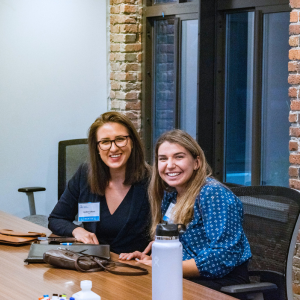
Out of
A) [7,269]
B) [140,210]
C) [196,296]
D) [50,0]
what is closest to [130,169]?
[140,210]

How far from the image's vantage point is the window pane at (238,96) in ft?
12.0

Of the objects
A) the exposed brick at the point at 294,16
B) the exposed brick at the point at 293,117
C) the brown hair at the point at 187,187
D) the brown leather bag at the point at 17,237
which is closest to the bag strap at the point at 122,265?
the brown hair at the point at 187,187

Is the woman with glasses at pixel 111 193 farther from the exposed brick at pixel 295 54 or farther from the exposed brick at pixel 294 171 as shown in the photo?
the exposed brick at pixel 295 54

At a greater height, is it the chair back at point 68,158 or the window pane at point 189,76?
the window pane at point 189,76

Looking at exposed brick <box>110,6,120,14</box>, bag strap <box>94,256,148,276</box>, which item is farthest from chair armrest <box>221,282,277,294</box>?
exposed brick <box>110,6,120,14</box>

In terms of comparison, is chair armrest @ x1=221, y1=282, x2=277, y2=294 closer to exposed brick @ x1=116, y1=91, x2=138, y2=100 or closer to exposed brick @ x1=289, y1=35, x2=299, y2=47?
exposed brick @ x1=289, y1=35, x2=299, y2=47

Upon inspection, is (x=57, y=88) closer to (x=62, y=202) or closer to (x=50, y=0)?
(x=50, y=0)

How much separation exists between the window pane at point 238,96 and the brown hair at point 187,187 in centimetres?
152

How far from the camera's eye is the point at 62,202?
8.71 feet

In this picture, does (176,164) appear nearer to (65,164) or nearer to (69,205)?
(69,205)

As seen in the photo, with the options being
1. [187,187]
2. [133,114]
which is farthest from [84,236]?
[133,114]

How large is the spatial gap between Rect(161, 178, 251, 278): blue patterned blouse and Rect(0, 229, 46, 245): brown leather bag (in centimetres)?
73

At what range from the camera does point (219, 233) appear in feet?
6.28

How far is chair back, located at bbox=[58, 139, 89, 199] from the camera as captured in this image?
12.4 feet
